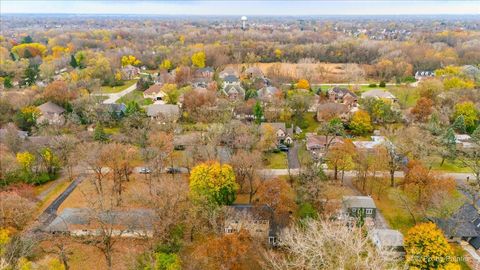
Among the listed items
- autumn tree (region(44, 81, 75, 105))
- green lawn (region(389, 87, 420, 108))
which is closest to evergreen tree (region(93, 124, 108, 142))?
autumn tree (region(44, 81, 75, 105))

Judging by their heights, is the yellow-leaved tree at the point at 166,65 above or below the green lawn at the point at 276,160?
above

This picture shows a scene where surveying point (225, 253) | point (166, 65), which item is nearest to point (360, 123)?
point (225, 253)

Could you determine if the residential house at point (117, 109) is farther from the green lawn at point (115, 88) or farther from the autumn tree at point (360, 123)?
the autumn tree at point (360, 123)

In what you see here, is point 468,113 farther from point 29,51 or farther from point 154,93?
point 29,51

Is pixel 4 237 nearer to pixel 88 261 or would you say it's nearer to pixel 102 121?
pixel 88 261

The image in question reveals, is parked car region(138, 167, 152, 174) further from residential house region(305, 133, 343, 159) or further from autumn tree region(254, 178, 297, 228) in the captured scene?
residential house region(305, 133, 343, 159)

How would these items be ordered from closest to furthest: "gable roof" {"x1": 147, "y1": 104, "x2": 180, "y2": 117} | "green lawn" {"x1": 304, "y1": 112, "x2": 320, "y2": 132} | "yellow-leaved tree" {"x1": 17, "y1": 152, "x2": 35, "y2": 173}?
1. "yellow-leaved tree" {"x1": 17, "y1": 152, "x2": 35, "y2": 173}
2. "green lawn" {"x1": 304, "y1": 112, "x2": 320, "y2": 132}
3. "gable roof" {"x1": 147, "y1": 104, "x2": 180, "y2": 117}

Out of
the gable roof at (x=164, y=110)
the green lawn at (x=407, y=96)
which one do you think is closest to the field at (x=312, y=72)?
the green lawn at (x=407, y=96)
